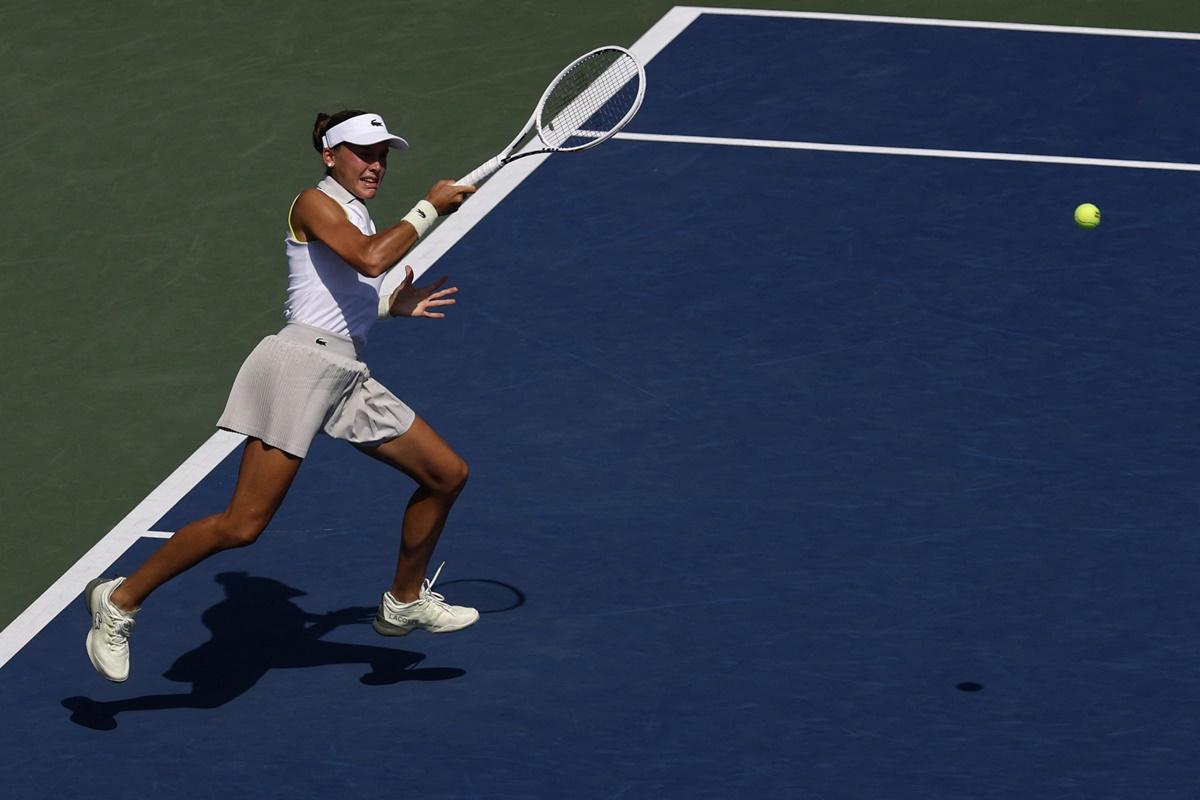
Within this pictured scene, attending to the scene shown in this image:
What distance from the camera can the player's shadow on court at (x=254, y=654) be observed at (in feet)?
33.3

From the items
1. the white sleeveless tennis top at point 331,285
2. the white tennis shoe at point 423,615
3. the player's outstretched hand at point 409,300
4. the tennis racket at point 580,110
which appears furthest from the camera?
the tennis racket at point 580,110

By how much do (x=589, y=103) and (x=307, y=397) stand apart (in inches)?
115

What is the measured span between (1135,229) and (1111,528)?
121 inches

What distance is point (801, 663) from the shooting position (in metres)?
10.3

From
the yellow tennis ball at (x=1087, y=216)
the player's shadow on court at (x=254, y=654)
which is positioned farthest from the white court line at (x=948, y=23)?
the player's shadow on court at (x=254, y=654)

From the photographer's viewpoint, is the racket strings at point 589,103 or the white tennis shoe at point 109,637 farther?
the racket strings at point 589,103

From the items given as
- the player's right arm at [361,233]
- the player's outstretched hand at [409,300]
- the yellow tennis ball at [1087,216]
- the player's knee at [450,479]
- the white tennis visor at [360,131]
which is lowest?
the yellow tennis ball at [1087,216]

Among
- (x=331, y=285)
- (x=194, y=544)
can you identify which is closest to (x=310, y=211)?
(x=331, y=285)

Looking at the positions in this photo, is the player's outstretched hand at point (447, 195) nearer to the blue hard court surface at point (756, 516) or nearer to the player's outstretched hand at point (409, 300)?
the player's outstretched hand at point (409, 300)

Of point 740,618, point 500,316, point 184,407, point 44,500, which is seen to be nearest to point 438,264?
point 500,316

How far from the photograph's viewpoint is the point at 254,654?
10.5 metres

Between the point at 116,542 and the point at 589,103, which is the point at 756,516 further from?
the point at 116,542

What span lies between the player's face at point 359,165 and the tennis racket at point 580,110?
1.07 feet

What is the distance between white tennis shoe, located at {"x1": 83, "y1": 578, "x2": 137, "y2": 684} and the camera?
9.90 m
